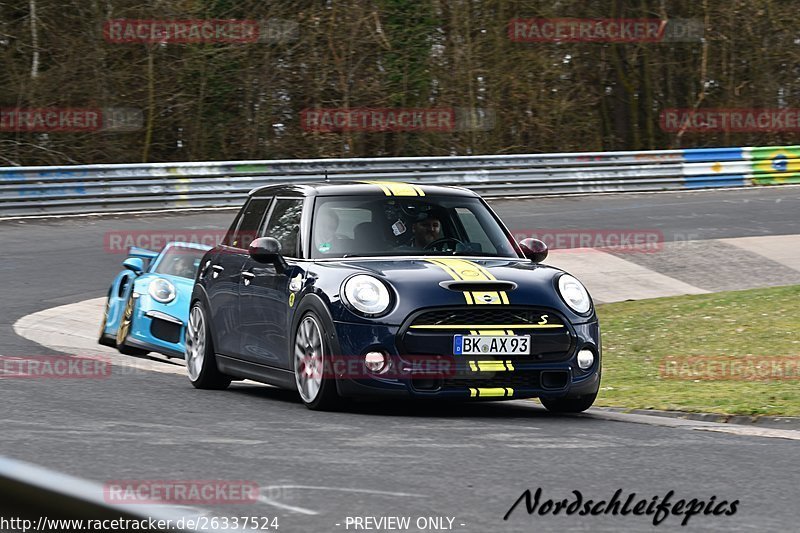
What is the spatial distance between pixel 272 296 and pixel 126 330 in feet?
15.5

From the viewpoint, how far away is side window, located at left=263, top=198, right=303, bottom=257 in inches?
379

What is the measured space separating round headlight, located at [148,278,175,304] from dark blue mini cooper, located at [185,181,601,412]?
11.1ft

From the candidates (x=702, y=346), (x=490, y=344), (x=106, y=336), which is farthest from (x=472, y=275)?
(x=106, y=336)

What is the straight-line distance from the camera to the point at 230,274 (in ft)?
33.5

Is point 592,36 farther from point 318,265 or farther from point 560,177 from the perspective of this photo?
point 318,265

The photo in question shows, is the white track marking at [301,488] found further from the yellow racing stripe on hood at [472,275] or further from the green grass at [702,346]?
the green grass at [702,346]

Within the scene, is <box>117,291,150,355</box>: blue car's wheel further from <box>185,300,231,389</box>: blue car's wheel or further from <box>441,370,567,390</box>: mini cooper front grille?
<box>441,370,567,390</box>: mini cooper front grille

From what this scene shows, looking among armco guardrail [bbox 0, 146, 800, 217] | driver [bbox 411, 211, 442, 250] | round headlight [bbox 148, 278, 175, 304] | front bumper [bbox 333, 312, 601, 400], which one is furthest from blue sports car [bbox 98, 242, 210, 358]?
armco guardrail [bbox 0, 146, 800, 217]

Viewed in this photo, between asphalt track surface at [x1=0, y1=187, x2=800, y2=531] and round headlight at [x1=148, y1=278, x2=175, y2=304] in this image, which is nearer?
asphalt track surface at [x1=0, y1=187, x2=800, y2=531]

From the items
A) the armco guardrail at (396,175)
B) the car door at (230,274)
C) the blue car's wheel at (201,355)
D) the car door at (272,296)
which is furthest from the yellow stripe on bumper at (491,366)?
the armco guardrail at (396,175)

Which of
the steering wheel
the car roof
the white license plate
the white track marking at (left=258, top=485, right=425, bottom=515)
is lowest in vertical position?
the white track marking at (left=258, top=485, right=425, bottom=515)

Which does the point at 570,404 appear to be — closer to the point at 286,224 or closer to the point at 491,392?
the point at 491,392

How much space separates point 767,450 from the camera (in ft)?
23.2

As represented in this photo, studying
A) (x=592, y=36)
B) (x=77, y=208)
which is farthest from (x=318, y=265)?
(x=592, y=36)
